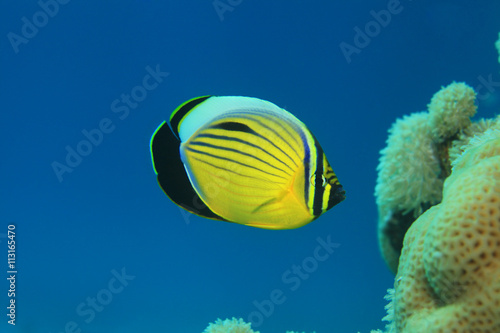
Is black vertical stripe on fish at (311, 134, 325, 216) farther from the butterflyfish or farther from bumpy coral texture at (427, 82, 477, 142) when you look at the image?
bumpy coral texture at (427, 82, 477, 142)

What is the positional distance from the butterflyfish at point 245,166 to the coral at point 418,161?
2329 mm

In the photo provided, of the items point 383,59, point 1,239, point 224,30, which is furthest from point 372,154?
point 1,239

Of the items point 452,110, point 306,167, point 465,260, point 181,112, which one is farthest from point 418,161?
point 181,112

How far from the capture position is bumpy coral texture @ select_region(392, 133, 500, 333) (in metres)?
1.44

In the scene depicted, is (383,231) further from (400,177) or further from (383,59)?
(383,59)

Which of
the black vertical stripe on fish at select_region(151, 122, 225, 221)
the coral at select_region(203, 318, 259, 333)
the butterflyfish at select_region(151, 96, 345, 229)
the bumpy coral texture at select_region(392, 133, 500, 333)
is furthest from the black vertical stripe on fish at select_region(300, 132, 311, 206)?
the coral at select_region(203, 318, 259, 333)

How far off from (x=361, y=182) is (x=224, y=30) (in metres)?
8.66

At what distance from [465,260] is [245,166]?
973 millimetres

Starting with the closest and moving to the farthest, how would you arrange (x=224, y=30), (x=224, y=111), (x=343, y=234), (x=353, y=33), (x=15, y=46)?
(x=224, y=111)
(x=353, y=33)
(x=343, y=234)
(x=224, y=30)
(x=15, y=46)

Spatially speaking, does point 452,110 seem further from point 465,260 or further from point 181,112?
point 181,112

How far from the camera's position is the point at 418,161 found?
3.27 m

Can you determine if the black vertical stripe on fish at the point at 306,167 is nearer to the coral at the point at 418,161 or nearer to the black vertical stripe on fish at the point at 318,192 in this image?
the black vertical stripe on fish at the point at 318,192

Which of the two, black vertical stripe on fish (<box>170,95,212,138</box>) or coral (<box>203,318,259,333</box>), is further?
coral (<box>203,318,259,333</box>)

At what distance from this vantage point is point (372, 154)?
38.4 ft
